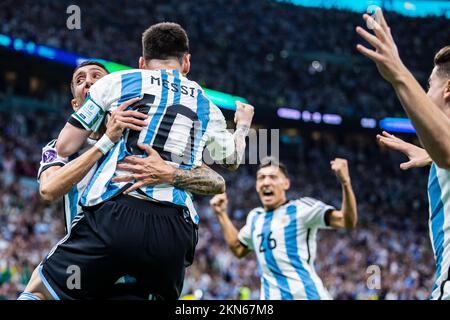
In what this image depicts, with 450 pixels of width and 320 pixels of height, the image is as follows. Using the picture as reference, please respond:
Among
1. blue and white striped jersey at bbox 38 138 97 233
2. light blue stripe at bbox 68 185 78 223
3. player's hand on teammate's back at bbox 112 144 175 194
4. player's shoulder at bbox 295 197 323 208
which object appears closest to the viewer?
player's hand on teammate's back at bbox 112 144 175 194

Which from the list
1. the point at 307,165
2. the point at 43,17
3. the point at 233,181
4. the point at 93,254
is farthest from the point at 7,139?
the point at 93,254

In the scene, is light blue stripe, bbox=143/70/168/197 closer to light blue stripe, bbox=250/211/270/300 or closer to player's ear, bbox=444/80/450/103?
player's ear, bbox=444/80/450/103

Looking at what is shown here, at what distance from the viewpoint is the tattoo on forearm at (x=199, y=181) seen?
11.8 ft

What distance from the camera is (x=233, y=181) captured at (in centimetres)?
2628

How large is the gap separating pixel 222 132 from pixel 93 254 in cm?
108

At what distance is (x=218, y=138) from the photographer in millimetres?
3877

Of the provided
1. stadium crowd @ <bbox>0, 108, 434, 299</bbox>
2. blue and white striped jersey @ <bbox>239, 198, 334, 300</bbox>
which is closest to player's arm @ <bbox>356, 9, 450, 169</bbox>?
blue and white striped jersey @ <bbox>239, 198, 334, 300</bbox>

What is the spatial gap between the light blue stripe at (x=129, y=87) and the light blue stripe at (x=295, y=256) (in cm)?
393

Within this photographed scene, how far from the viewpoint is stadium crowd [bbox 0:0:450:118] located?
28.9m

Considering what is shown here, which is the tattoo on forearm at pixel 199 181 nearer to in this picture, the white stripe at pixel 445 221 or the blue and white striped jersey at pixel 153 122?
the blue and white striped jersey at pixel 153 122

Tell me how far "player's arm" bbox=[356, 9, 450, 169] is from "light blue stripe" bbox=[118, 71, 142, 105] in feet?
4.53

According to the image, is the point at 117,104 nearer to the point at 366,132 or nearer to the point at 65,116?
the point at 65,116

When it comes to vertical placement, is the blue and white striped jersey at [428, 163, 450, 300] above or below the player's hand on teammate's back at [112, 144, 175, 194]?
below

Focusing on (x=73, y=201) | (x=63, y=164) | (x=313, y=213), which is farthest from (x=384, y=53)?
(x=313, y=213)
